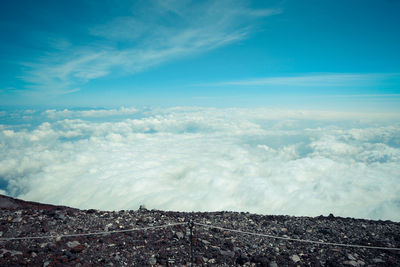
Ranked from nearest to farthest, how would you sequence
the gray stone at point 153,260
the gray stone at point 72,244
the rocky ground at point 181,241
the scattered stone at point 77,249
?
the gray stone at point 153,260, the rocky ground at point 181,241, the scattered stone at point 77,249, the gray stone at point 72,244

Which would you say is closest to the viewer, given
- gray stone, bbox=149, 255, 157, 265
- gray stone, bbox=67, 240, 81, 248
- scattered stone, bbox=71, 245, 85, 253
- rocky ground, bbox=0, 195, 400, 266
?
gray stone, bbox=149, 255, 157, 265

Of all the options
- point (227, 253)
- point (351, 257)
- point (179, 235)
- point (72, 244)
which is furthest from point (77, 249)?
point (351, 257)

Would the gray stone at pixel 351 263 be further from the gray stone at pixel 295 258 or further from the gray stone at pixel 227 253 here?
the gray stone at pixel 227 253

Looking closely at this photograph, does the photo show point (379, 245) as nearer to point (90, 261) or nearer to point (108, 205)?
point (90, 261)

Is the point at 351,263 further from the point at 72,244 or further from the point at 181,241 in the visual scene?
the point at 72,244

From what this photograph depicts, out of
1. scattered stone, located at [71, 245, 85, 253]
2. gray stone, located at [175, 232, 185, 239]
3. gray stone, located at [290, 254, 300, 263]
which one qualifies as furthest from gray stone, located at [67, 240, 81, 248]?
gray stone, located at [290, 254, 300, 263]

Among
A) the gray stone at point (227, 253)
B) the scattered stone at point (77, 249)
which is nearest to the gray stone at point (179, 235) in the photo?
the gray stone at point (227, 253)

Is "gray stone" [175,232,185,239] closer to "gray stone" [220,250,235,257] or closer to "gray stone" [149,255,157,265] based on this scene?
"gray stone" [149,255,157,265]

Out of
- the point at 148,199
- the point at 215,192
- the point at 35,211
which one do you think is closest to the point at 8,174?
the point at 148,199
